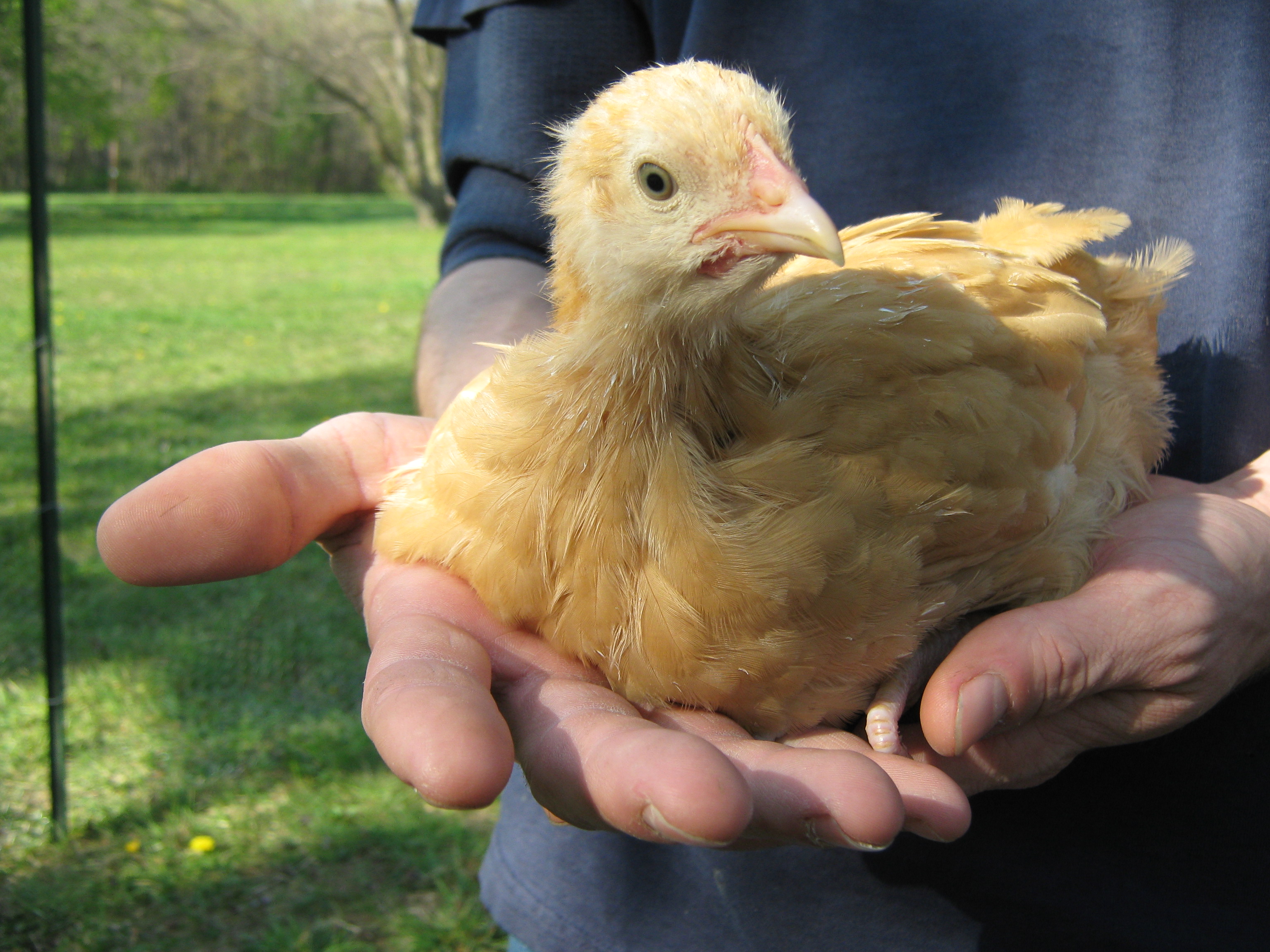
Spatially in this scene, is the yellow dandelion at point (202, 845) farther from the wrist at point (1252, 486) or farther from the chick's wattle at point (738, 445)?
the wrist at point (1252, 486)

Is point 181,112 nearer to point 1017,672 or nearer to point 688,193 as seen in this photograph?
point 688,193

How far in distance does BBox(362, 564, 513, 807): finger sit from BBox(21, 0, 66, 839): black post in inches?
109

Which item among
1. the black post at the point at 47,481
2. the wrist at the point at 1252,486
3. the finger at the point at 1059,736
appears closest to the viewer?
the finger at the point at 1059,736

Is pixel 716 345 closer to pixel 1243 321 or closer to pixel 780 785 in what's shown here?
pixel 780 785

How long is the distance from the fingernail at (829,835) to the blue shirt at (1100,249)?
0.86m

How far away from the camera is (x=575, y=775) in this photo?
4.33 feet

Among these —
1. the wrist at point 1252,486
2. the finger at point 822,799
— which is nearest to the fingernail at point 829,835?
the finger at point 822,799

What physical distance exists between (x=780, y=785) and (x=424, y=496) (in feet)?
2.91

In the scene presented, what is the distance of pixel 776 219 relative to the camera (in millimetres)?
1548

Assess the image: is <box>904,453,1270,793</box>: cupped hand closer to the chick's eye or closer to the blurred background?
the chick's eye

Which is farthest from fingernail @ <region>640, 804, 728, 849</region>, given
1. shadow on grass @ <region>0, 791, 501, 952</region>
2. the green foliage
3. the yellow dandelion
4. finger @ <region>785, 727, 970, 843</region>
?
the green foliage

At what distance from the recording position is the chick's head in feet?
5.14

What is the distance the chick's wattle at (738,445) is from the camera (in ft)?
5.26

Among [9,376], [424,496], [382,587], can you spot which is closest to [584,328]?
[424,496]
